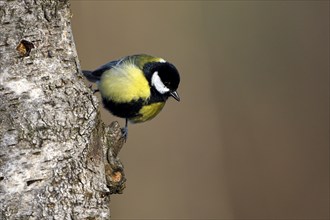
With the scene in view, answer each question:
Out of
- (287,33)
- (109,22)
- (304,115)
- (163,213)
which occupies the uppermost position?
(109,22)

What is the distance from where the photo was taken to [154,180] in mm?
2904

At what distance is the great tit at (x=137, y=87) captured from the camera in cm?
239

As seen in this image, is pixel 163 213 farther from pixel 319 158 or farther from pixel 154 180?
pixel 319 158

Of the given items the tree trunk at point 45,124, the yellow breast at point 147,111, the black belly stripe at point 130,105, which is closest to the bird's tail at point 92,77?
the black belly stripe at point 130,105

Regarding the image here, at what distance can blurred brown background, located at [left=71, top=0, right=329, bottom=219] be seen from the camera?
2.94 meters

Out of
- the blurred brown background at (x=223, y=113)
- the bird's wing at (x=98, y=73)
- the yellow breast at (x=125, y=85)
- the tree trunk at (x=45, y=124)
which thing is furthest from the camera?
the blurred brown background at (x=223, y=113)

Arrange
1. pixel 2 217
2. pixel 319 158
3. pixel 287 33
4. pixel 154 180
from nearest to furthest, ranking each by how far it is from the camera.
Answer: pixel 2 217 → pixel 154 180 → pixel 319 158 → pixel 287 33

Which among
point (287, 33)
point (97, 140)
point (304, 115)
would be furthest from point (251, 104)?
point (97, 140)

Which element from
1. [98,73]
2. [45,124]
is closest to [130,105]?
[98,73]

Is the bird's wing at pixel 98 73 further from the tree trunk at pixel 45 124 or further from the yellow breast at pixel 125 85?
the tree trunk at pixel 45 124

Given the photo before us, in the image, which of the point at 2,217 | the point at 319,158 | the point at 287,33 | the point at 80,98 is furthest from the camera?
the point at 287,33

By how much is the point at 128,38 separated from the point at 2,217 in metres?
1.78

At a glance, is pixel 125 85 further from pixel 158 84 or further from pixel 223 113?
pixel 223 113

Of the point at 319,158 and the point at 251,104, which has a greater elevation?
the point at 251,104
